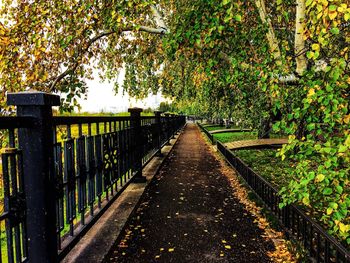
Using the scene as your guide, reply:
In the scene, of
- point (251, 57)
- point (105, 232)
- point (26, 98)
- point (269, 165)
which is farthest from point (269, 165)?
point (26, 98)

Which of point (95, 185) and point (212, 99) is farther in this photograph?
point (212, 99)

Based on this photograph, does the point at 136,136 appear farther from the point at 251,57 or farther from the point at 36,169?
the point at 36,169

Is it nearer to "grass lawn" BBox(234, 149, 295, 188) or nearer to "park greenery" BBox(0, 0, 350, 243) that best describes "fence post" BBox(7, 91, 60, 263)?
"park greenery" BBox(0, 0, 350, 243)

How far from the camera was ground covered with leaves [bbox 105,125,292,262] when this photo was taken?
3.67m

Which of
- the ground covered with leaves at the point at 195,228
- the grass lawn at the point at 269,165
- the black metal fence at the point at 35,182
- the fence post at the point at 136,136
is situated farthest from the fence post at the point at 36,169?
the grass lawn at the point at 269,165

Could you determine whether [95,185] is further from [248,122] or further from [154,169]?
[248,122]

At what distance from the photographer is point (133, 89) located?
43.4 feet

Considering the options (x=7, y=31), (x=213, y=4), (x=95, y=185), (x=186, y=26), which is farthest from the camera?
(x=7, y=31)

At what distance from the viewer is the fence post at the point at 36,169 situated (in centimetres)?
220

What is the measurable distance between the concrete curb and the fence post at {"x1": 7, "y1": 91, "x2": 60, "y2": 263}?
1055 millimetres

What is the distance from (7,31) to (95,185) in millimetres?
4165

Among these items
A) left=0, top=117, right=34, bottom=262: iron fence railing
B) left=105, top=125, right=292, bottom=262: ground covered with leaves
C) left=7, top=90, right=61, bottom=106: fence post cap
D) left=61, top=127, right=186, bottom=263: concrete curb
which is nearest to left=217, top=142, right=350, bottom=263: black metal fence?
left=105, top=125, right=292, bottom=262: ground covered with leaves

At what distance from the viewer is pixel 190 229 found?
4.49m

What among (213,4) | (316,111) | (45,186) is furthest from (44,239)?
(213,4)
